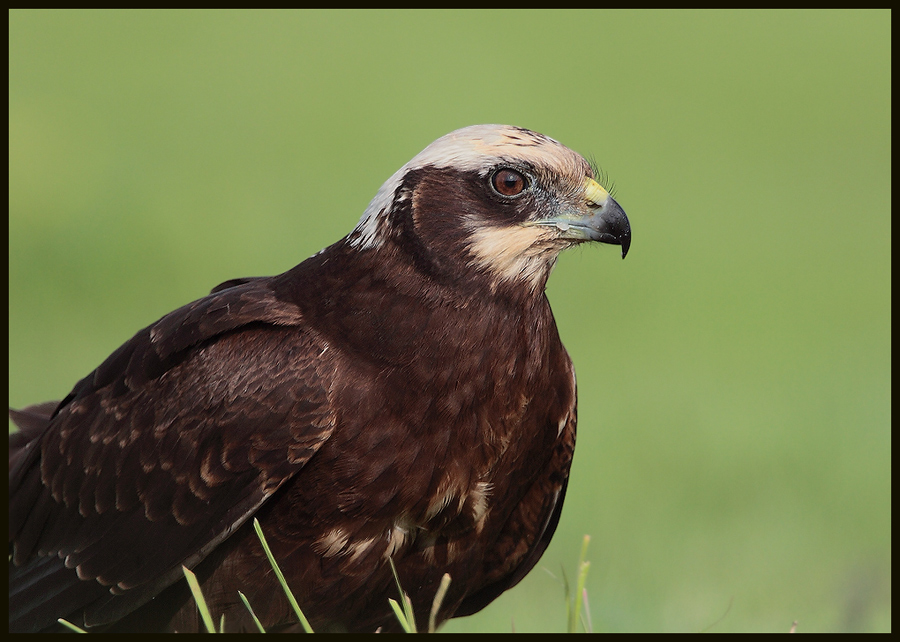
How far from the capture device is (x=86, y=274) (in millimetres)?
13930

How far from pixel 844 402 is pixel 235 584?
28.5 ft

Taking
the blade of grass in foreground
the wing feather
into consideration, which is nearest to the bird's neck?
the wing feather

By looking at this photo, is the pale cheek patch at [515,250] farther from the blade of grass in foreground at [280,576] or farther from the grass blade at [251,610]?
the grass blade at [251,610]

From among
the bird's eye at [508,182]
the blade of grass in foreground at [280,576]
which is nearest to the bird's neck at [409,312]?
the bird's eye at [508,182]

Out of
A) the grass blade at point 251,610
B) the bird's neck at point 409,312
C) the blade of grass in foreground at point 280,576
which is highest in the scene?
the bird's neck at point 409,312

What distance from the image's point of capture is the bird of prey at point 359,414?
436cm

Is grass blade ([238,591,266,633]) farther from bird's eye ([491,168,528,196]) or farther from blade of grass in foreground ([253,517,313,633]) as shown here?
bird's eye ([491,168,528,196])

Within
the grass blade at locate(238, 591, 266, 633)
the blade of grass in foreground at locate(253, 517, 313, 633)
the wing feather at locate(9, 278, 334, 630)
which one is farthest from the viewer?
the wing feather at locate(9, 278, 334, 630)

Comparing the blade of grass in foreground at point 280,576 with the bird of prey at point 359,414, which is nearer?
the blade of grass in foreground at point 280,576

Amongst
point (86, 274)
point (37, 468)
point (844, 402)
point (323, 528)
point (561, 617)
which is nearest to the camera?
point (323, 528)

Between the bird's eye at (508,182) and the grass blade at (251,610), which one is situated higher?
the bird's eye at (508,182)

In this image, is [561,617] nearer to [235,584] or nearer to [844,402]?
[235,584]

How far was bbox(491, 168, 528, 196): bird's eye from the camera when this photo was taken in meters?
4.41

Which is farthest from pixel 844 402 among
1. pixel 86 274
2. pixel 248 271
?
pixel 86 274
